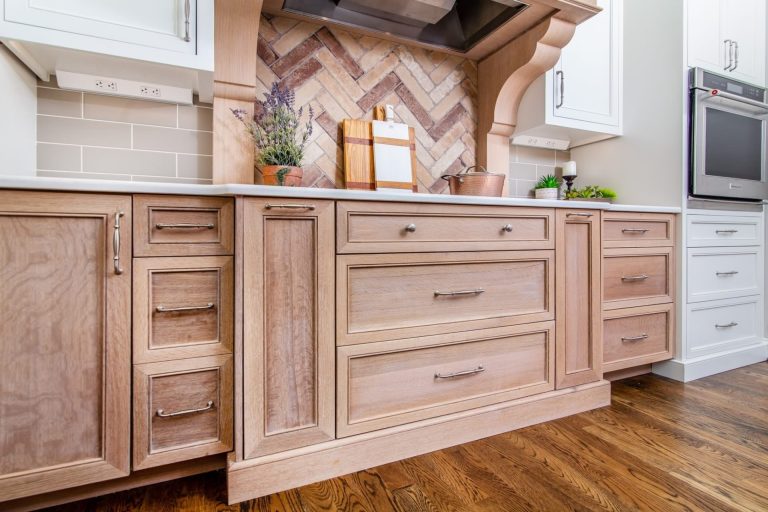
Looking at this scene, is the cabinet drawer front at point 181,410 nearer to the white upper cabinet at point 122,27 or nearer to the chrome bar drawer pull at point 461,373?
the chrome bar drawer pull at point 461,373

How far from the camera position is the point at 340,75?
1839 mm

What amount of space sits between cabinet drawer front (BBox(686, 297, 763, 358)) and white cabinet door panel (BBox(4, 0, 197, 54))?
267 centimetres

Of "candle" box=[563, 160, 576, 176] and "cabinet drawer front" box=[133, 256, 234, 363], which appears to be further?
"candle" box=[563, 160, 576, 176]

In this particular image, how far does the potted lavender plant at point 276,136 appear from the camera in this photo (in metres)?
1.48

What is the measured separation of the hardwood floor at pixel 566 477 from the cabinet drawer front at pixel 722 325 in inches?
20.8

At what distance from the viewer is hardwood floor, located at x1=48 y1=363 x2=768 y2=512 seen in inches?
43.7

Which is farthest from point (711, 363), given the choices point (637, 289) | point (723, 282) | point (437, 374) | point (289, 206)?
point (289, 206)

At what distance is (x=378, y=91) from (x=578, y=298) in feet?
4.38

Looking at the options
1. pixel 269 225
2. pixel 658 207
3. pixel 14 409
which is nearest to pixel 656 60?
pixel 658 207

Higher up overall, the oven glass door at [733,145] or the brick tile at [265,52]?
the brick tile at [265,52]

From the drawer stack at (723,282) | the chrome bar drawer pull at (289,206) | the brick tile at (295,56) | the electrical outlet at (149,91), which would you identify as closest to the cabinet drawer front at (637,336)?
the drawer stack at (723,282)

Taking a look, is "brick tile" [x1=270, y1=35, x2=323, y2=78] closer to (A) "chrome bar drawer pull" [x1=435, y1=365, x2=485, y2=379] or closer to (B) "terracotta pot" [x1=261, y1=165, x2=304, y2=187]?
(B) "terracotta pot" [x1=261, y1=165, x2=304, y2=187]

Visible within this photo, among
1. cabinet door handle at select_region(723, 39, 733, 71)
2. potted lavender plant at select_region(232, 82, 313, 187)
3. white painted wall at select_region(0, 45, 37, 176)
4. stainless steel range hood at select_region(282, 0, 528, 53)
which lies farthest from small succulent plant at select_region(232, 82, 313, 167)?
cabinet door handle at select_region(723, 39, 733, 71)

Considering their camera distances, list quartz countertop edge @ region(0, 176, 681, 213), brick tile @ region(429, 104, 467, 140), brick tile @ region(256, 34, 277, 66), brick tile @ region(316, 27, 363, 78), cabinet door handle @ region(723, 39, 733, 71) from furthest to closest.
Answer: cabinet door handle @ region(723, 39, 733, 71)
brick tile @ region(429, 104, 467, 140)
brick tile @ region(316, 27, 363, 78)
brick tile @ region(256, 34, 277, 66)
quartz countertop edge @ region(0, 176, 681, 213)
